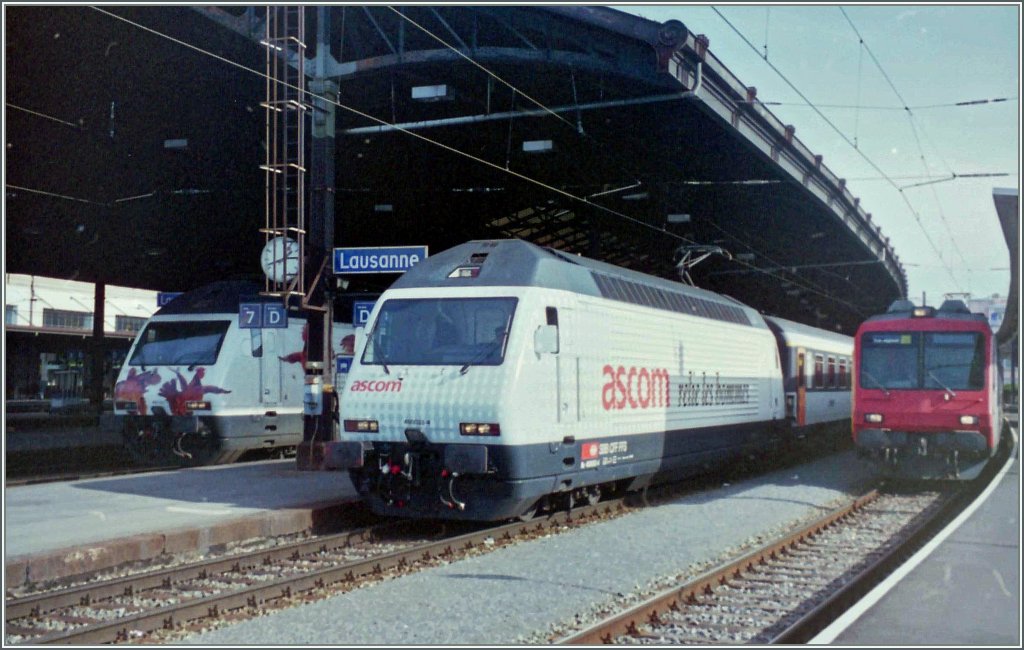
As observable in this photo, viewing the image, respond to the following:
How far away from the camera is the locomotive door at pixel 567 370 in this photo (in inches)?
444

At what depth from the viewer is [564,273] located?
38.5ft

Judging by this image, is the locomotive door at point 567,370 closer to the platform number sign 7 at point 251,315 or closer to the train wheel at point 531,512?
the train wheel at point 531,512

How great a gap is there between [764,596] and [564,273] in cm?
451

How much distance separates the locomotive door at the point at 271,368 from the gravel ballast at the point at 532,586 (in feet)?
25.2

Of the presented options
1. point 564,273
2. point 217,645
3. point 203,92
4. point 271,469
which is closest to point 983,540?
point 564,273

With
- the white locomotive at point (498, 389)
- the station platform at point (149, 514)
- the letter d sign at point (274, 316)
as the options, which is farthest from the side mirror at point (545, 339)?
the letter d sign at point (274, 316)

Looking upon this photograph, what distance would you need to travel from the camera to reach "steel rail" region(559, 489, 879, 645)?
6.91 m

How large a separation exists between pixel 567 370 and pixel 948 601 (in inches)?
192

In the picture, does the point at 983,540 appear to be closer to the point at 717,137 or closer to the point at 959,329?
the point at 959,329

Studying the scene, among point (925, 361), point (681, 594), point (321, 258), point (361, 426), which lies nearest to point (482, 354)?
point (361, 426)

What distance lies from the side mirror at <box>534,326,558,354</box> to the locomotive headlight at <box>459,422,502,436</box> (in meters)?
0.95

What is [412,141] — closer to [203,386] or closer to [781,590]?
[203,386]

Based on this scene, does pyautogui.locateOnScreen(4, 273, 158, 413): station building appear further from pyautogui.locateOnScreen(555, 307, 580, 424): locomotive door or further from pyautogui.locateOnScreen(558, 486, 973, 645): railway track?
pyautogui.locateOnScreen(558, 486, 973, 645): railway track

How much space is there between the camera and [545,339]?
424 inches
